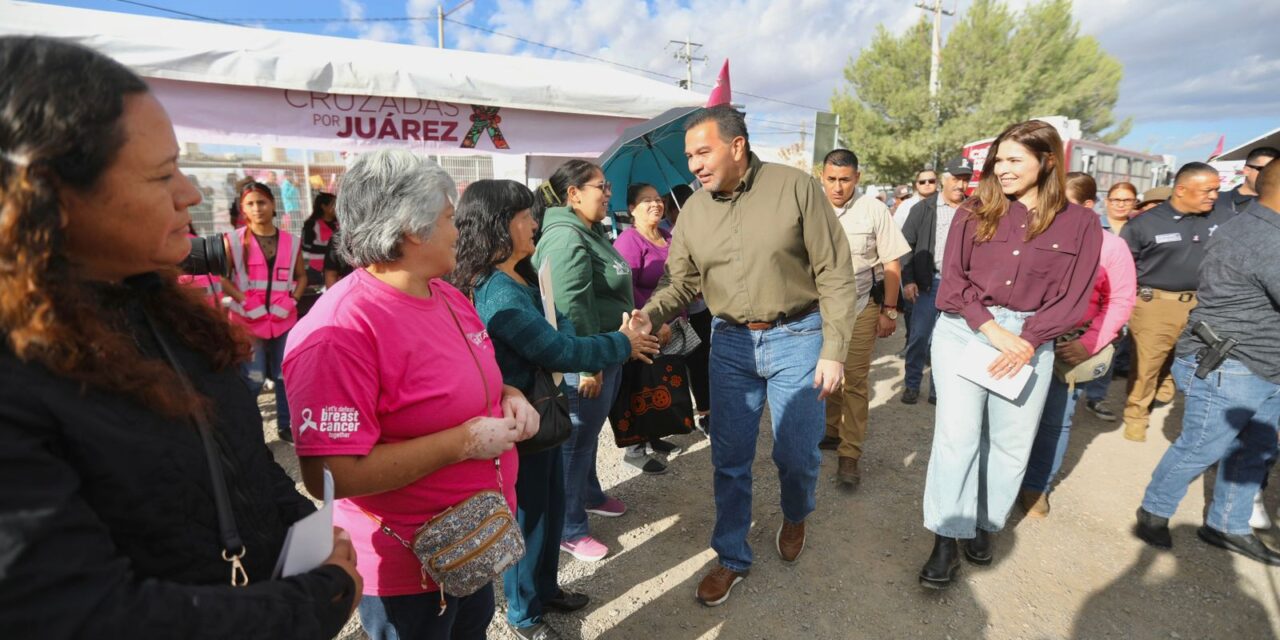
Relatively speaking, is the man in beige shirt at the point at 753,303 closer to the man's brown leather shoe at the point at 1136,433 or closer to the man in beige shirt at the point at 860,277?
the man in beige shirt at the point at 860,277

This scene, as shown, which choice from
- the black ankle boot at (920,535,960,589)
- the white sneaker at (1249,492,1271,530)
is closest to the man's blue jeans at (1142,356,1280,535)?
the white sneaker at (1249,492,1271,530)

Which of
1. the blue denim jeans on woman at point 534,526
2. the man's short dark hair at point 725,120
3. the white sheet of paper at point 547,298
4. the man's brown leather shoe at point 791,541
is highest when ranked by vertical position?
the man's short dark hair at point 725,120

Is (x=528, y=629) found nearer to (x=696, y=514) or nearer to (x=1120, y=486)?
(x=696, y=514)

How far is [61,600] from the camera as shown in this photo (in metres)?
0.65

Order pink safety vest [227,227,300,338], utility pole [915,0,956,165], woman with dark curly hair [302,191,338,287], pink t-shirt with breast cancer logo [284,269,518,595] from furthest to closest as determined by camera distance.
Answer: utility pole [915,0,956,165] → woman with dark curly hair [302,191,338,287] → pink safety vest [227,227,300,338] → pink t-shirt with breast cancer logo [284,269,518,595]

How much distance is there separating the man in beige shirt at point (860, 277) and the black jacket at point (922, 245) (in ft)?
4.87

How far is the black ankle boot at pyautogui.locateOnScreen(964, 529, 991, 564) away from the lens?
116 inches

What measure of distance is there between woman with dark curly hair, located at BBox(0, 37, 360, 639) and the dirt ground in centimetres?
198

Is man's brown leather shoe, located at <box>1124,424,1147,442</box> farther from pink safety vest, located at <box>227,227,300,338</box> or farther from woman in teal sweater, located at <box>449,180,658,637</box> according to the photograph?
pink safety vest, located at <box>227,227,300,338</box>

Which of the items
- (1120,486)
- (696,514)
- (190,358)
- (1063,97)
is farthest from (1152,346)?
(1063,97)

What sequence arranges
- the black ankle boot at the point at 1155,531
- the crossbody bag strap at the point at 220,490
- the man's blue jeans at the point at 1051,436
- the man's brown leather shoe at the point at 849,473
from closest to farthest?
1. the crossbody bag strap at the point at 220,490
2. the black ankle boot at the point at 1155,531
3. the man's blue jeans at the point at 1051,436
4. the man's brown leather shoe at the point at 849,473

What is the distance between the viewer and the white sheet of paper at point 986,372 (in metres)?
2.53

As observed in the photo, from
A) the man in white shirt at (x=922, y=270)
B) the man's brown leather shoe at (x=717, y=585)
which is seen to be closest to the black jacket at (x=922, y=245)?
the man in white shirt at (x=922, y=270)

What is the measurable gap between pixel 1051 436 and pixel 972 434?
1.04m
